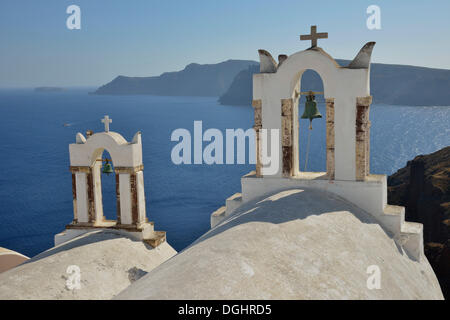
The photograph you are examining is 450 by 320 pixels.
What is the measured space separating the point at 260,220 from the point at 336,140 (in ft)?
11.1

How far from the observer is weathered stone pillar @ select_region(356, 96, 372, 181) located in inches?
378

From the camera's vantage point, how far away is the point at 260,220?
7.55 m

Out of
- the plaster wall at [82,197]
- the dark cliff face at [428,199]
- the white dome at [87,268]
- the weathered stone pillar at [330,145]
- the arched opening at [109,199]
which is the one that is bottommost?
the arched opening at [109,199]

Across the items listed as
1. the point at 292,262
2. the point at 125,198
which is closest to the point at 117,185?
the point at 125,198

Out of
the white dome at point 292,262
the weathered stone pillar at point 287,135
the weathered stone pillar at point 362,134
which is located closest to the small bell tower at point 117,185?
the weathered stone pillar at point 287,135

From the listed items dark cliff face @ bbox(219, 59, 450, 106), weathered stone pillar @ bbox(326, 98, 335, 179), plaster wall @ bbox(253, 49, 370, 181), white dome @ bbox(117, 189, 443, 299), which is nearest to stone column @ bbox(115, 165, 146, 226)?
plaster wall @ bbox(253, 49, 370, 181)

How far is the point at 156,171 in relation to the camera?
6900 cm

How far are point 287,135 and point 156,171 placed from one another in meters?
59.9

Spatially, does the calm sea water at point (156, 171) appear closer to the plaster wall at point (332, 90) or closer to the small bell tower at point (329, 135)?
the small bell tower at point (329, 135)

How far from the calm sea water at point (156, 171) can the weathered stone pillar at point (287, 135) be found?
1307 inches

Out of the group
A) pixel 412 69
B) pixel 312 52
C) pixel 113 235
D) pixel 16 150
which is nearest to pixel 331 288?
pixel 312 52

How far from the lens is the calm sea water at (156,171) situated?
47.6m

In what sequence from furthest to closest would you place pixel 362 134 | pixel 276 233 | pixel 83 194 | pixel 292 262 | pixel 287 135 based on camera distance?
pixel 83 194 → pixel 287 135 → pixel 362 134 → pixel 276 233 → pixel 292 262

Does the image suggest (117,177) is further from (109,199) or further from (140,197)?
(109,199)
